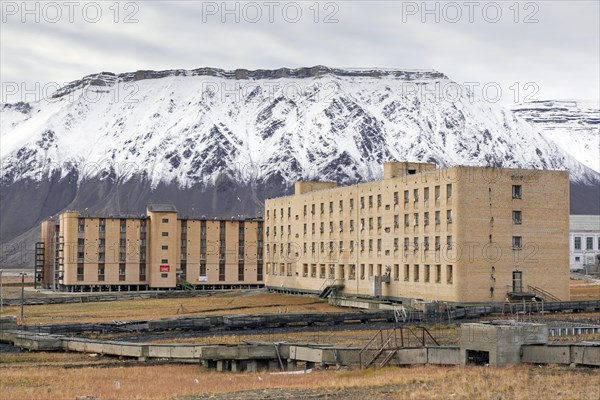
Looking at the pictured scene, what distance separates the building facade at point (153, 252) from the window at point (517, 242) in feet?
228

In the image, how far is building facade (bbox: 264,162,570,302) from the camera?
7938 centimetres

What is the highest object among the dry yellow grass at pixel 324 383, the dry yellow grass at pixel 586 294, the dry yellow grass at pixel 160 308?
the dry yellow grass at pixel 324 383

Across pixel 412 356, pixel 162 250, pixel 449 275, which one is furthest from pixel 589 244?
pixel 412 356

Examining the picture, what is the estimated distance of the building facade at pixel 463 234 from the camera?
260 feet

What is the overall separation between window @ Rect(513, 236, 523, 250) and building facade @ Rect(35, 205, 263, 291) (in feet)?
228

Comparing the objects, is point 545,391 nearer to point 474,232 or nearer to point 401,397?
point 401,397

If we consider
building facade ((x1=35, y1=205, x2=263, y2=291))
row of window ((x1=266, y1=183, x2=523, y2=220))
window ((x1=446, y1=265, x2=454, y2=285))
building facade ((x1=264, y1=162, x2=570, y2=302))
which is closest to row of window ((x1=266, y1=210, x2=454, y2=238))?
building facade ((x1=264, y1=162, x2=570, y2=302))

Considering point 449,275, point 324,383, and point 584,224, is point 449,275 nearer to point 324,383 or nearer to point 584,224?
point 324,383

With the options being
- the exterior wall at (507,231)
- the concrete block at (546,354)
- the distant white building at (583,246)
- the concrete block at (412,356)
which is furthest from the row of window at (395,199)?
the distant white building at (583,246)

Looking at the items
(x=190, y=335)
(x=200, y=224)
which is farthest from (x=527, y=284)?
(x=200, y=224)

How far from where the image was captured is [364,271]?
96938 mm

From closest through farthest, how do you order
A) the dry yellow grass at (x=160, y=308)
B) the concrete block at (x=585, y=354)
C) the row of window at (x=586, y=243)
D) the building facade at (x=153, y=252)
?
the concrete block at (x=585, y=354)
the dry yellow grass at (x=160, y=308)
the building facade at (x=153, y=252)
the row of window at (x=586, y=243)

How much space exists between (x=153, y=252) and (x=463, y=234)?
2743 inches

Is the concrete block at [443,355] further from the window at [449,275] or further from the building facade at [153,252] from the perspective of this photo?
the building facade at [153,252]
